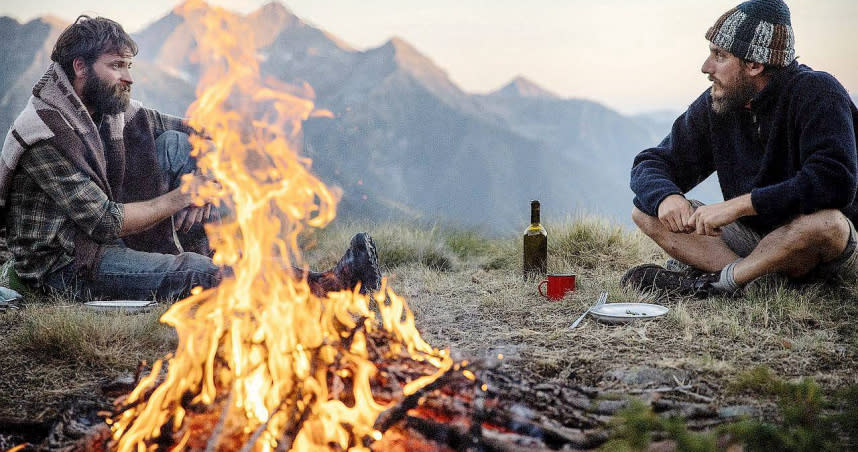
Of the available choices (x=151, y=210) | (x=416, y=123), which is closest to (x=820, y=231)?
(x=151, y=210)

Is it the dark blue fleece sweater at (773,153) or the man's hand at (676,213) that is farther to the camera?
the man's hand at (676,213)

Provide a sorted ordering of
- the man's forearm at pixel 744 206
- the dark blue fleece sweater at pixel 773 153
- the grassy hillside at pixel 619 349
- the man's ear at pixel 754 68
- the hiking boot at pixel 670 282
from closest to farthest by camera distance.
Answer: the grassy hillside at pixel 619 349
the dark blue fleece sweater at pixel 773 153
the man's forearm at pixel 744 206
the man's ear at pixel 754 68
the hiking boot at pixel 670 282

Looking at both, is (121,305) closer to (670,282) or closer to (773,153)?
(670,282)

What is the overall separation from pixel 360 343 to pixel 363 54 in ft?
226

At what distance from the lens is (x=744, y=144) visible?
4.04 m

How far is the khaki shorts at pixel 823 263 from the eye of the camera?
378 centimetres

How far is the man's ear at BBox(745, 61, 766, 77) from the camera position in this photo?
12.3 ft

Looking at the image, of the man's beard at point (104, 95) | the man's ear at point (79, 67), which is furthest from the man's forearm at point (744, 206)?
the man's ear at point (79, 67)

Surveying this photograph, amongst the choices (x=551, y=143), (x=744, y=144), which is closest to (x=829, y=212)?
(x=744, y=144)

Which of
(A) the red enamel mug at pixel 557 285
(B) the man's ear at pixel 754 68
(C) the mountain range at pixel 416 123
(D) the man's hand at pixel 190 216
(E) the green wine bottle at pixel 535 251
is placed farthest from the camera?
(C) the mountain range at pixel 416 123

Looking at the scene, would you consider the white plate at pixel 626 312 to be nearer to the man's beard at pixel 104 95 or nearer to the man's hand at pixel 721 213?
the man's hand at pixel 721 213

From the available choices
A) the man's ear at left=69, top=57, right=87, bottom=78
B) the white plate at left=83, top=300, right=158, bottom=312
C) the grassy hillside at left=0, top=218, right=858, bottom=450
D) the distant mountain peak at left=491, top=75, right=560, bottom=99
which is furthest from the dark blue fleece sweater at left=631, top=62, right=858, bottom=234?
the distant mountain peak at left=491, top=75, right=560, bottom=99

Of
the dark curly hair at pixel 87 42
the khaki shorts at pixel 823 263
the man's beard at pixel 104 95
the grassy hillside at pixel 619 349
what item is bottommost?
the grassy hillside at pixel 619 349

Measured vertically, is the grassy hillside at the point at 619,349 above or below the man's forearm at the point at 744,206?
below
